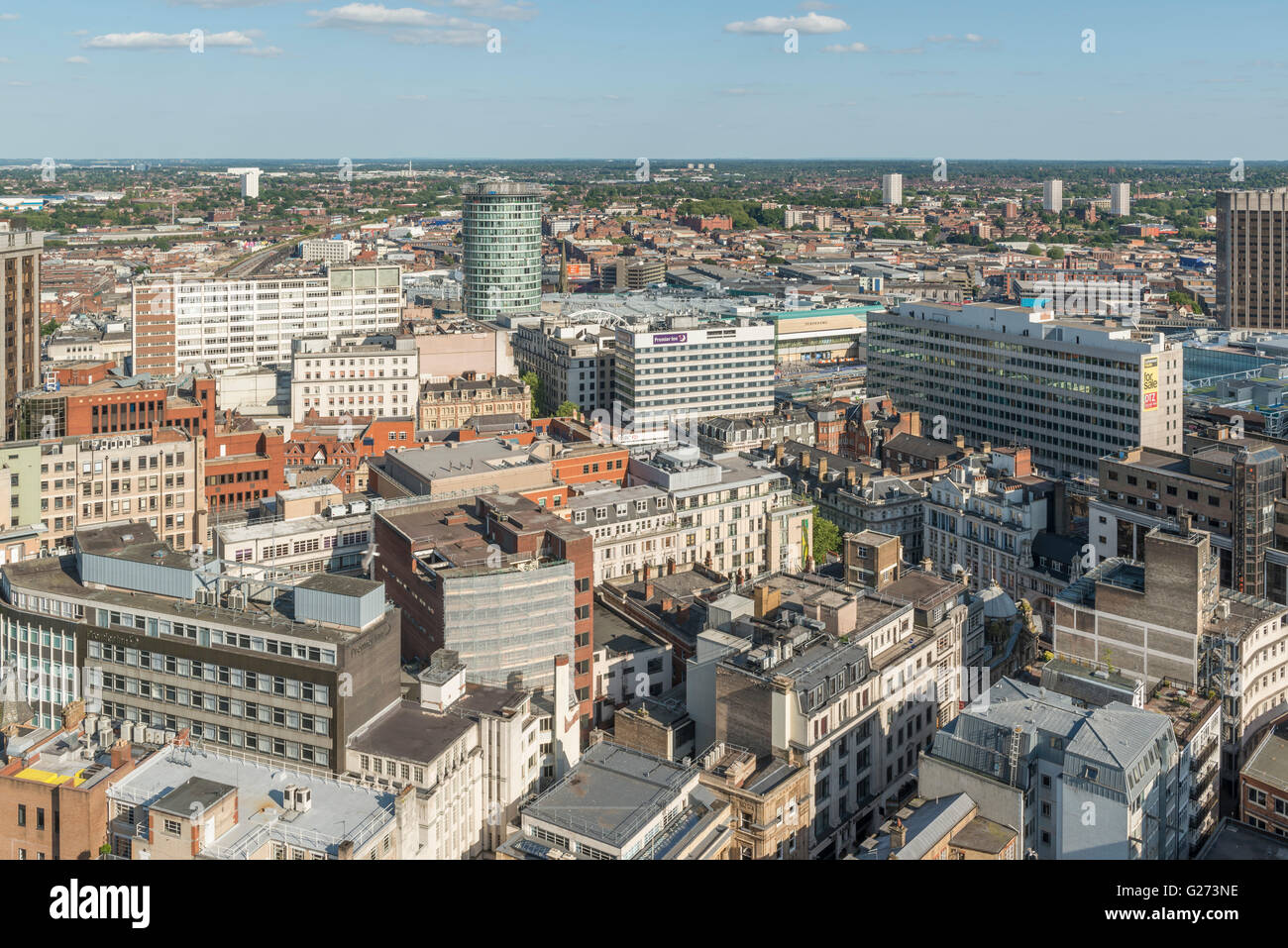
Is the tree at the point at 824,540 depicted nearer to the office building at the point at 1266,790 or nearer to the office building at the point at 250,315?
the office building at the point at 1266,790

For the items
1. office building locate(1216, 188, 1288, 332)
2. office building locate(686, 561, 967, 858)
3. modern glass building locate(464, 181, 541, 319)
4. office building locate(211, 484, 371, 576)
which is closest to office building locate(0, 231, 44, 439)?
office building locate(211, 484, 371, 576)

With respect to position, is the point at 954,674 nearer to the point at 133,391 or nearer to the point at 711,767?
the point at 711,767

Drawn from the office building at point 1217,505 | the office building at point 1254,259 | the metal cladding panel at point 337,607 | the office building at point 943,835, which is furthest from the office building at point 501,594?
the office building at point 1254,259

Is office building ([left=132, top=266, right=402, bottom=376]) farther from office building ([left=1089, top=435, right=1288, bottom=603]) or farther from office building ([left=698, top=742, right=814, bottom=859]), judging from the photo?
office building ([left=698, top=742, right=814, bottom=859])

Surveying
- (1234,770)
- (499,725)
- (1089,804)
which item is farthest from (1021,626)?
(499,725)

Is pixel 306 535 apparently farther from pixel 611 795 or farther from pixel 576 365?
pixel 576 365
